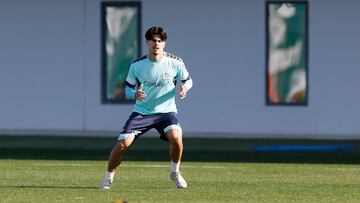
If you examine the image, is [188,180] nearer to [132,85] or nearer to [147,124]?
[147,124]

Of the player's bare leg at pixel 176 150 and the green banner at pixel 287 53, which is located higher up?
the green banner at pixel 287 53

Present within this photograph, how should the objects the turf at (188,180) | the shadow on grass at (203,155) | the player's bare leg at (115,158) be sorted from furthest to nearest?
the shadow on grass at (203,155)
the player's bare leg at (115,158)
the turf at (188,180)

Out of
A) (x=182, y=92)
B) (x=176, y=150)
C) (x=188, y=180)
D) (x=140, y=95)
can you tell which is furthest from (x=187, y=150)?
(x=140, y=95)

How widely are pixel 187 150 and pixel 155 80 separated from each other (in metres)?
7.02

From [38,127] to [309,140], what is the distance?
5238 mm

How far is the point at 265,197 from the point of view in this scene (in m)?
14.5

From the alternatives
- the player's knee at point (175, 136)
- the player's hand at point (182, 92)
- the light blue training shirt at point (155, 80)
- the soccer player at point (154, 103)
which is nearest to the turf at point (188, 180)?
the soccer player at point (154, 103)

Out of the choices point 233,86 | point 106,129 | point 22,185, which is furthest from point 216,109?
point 22,185

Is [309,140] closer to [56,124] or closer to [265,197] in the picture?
[56,124]

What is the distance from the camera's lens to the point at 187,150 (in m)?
22.5

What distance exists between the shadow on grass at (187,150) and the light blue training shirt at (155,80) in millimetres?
4821

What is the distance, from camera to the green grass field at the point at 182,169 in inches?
578

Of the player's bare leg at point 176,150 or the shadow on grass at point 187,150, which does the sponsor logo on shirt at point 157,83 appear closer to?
the player's bare leg at point 176,150

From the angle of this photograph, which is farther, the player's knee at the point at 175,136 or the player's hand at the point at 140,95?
the player's knee at the point at 175,136
